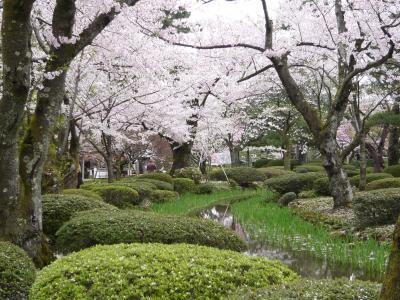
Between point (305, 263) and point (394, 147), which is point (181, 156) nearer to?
point (394, 147)

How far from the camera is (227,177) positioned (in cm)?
2028

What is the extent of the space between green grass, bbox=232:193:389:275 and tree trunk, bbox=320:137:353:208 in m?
1.17

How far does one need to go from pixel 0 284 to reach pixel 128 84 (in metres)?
9.92

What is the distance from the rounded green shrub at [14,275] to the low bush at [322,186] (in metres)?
10.7

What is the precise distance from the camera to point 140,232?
5293 mm

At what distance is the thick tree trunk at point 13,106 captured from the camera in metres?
4.43

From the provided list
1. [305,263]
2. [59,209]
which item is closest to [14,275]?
[59,209]

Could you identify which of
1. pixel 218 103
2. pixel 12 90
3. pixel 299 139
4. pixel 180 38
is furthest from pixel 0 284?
pixel 299 139

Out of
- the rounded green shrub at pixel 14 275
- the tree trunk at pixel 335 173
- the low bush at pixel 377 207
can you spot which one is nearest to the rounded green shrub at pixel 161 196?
the tree trunk at pixel 335 173

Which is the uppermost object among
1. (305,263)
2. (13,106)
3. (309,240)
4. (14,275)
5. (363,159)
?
(13,106)

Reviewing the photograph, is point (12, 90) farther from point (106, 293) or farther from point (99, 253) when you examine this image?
point (106, 293)

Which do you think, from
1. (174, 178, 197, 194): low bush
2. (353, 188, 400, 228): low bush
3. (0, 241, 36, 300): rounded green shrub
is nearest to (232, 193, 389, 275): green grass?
(353, 188, 400, 228): low bush

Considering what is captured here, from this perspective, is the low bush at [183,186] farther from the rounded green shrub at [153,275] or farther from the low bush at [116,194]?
the rounded green shrub at [153,275]

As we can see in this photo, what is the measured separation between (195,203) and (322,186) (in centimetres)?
406
